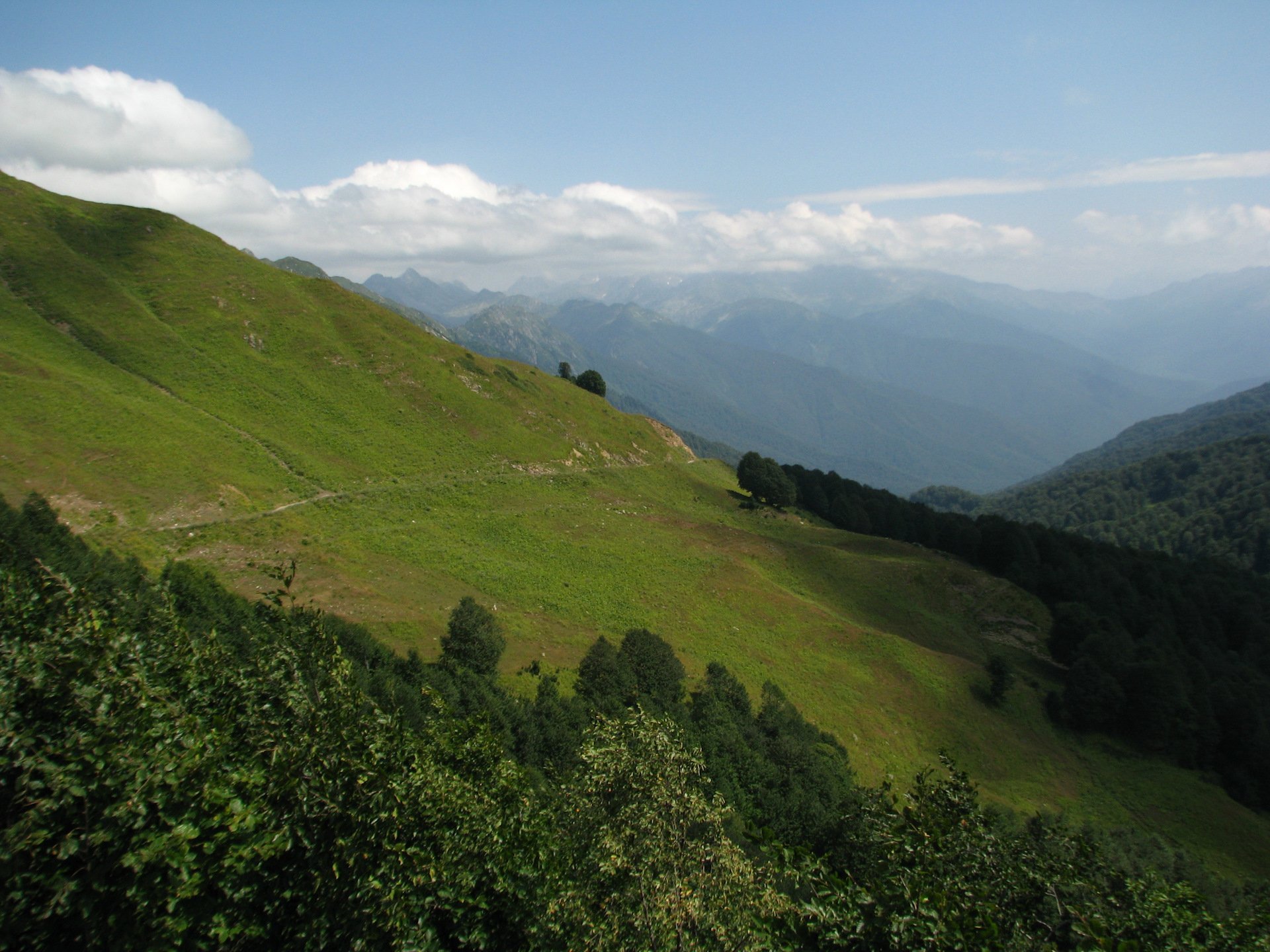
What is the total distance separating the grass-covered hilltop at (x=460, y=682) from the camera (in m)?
8.45

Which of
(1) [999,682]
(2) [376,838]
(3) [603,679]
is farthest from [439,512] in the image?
(1) [999,682]

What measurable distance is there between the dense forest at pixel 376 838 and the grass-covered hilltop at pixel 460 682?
7 centimetres

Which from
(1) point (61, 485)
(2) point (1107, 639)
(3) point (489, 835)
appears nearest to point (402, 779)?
(3) point (489, 835)

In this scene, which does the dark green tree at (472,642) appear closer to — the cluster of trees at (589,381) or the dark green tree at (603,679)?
the dark green tree at (603,679)

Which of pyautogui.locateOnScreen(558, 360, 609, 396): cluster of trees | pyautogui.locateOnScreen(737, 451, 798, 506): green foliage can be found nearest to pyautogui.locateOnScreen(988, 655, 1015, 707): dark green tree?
pyautogui.locateOnScreen(737, 451, 798, 506): green foliage

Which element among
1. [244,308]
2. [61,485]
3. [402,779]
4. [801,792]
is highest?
[244,308]

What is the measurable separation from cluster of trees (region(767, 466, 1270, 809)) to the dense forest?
173 feet

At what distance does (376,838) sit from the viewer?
9.05m

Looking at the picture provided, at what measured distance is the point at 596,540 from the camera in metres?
60.3

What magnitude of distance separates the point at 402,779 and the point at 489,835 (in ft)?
5.82

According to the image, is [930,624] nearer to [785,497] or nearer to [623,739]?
[785,497]

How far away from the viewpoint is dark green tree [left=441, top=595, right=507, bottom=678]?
3141cm

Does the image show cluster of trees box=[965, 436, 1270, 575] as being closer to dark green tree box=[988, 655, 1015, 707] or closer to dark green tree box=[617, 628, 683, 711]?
dark green tree box=[988, 655, 1015, 707]

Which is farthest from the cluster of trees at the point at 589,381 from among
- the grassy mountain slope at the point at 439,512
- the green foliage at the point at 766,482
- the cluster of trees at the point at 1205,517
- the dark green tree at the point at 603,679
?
the cluster of trees at the point at 1205,517
